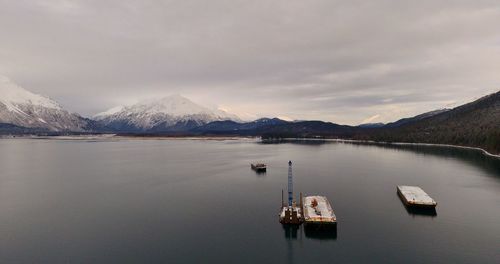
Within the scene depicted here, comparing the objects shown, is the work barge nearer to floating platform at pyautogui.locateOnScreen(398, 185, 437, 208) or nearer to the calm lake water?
the calm lake water

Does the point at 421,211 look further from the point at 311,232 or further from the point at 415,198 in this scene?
the point at 311,232

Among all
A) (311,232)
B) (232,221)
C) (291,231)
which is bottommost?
(311,232)

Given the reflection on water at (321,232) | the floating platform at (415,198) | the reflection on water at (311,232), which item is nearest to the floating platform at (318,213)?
the reflection on water at (321,232)

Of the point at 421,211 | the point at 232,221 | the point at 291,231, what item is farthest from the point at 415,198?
the point at 232,221

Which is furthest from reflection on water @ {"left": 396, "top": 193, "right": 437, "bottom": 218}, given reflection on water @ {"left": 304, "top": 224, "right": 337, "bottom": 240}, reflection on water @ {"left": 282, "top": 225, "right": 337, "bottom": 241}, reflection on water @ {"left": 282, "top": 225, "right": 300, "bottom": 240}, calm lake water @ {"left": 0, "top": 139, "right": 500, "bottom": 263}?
reflection on water @ {"left": 282, "top": 225, "right": 300, "bottom": 240}

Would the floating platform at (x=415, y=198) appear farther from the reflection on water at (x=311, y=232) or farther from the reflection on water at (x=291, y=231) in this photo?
the reflection on water at (x=291, y=231)
